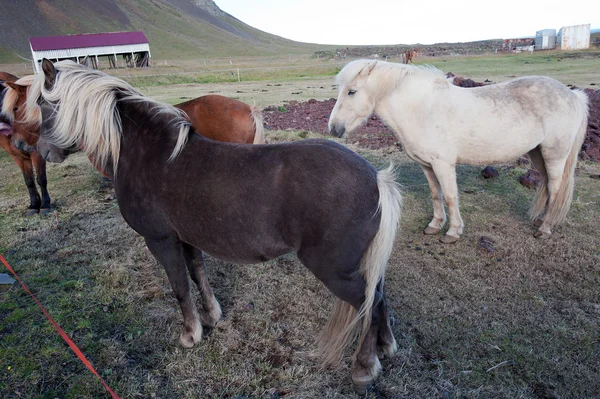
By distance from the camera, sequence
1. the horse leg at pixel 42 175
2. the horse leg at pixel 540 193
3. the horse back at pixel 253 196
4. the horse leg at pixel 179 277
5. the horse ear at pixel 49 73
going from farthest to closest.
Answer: the horse leg at pixel 42 175
the horse leg at pixel 540 193
the horse leg at pixel 179 277
the horse ear at pixel 49 73
the horse back at pixel 253 196

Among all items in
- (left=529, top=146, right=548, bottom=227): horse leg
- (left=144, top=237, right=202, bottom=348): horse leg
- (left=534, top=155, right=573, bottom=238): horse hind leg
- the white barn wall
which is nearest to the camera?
(left=144, top=237, right=202, bottom=348): horse leg

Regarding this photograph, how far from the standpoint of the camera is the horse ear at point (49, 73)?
2699 millimetres

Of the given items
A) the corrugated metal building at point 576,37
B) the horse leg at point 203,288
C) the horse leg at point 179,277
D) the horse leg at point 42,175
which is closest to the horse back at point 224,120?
the horse leg at point 42,175

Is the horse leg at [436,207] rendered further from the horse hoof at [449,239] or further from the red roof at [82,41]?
the red roof at [82,41]

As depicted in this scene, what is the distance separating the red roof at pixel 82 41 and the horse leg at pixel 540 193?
5951cm

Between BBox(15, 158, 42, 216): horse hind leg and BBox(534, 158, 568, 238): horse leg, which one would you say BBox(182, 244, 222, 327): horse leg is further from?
BBox(15, 158, 42, 216): horse hind leg

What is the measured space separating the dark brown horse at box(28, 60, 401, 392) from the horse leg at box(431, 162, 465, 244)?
7.32ft

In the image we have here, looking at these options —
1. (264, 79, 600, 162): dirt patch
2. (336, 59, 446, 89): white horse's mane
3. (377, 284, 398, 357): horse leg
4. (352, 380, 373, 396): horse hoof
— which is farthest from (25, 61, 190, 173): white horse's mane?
(264, 79, 600, 162): dirt patch

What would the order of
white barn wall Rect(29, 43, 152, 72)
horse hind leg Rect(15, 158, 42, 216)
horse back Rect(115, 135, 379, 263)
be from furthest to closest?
white barn wall Rect(29, 43, 152, 72) → horse hind leg Rect(15, 158, 42, 216) → horse back Rect(115, 135, 379, 263)

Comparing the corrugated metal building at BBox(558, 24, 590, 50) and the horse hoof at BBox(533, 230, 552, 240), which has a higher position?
the corrugated metal building at BBox(558, 24, 590, 50)

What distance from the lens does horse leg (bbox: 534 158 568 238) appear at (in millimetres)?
4484

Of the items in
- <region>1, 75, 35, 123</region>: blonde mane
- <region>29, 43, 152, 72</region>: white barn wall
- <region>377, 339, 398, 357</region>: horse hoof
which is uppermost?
<region>29, 43, 152, 72</region>: white barn wall

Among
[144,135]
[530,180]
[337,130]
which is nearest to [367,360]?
[144,135]

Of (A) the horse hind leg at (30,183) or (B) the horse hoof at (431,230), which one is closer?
(B) the horse hoof at (431,230)
